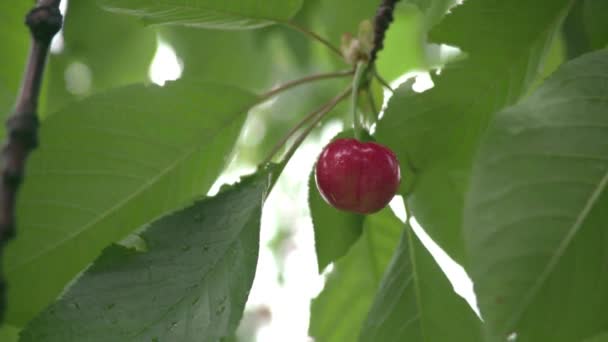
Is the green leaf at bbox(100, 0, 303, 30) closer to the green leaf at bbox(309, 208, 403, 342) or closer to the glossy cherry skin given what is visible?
the glossy cherry skin

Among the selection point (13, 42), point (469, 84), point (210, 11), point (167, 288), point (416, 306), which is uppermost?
point (13, 42)

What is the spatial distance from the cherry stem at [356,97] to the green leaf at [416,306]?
16 cm

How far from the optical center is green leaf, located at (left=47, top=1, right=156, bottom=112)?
5.34ft

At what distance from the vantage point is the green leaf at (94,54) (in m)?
1.63

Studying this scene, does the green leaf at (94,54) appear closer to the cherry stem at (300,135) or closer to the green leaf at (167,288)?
the cherry stem at (300,135)

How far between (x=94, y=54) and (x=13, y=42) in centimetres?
33

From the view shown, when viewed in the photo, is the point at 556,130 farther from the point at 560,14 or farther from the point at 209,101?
the point at 209,101

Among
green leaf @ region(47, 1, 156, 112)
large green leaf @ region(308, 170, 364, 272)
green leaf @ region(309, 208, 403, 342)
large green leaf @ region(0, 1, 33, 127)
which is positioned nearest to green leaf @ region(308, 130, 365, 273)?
large green leaf @ region(308, 170, 364, 272)

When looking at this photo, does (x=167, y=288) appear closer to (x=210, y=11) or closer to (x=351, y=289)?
(x=210, y=11)

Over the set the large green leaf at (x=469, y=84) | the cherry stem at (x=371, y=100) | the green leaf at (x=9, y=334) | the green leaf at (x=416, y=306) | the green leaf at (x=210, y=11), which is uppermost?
the green leaf at (x=210, y=11)

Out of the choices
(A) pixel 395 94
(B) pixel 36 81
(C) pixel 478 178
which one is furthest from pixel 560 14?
(B) pixel 36 81

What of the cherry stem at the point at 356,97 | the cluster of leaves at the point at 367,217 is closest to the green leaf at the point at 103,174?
the cluster of leaves at the point at 367,217

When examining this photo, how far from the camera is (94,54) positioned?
165cm

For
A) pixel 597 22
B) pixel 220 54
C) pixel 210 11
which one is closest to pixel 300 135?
pixel 210 11
